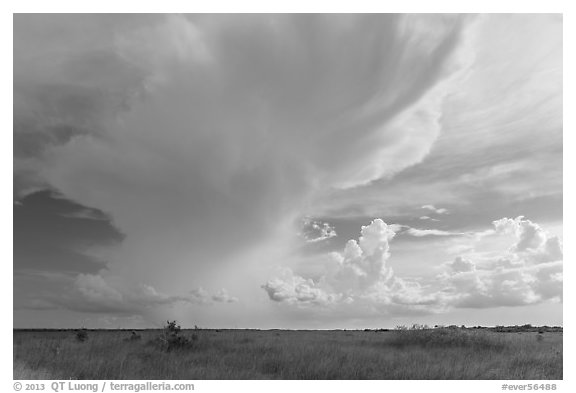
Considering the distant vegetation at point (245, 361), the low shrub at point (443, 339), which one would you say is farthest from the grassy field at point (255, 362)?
the low shrub at point (443, 339)

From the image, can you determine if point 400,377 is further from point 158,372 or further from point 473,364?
point 158,372

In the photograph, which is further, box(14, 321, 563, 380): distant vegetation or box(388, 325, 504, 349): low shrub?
box(388, 325, 504, 349): low shrub

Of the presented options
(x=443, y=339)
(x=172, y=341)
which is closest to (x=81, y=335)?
(x=172, y=341)

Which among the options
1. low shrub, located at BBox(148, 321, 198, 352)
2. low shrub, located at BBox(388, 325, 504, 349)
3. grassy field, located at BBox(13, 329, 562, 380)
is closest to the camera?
grassy field, located at BBox(13, 329, 562, 380)

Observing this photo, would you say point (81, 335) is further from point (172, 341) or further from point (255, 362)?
point (255, 362)

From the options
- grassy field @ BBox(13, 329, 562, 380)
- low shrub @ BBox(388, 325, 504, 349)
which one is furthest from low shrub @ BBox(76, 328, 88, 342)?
low shrub @ BBox(388, 325, 504, 349)

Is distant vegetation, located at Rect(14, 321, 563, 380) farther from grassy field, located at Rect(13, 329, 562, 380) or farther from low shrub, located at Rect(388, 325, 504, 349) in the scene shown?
low shrub, located at Rect(388, 325, 504, 349)

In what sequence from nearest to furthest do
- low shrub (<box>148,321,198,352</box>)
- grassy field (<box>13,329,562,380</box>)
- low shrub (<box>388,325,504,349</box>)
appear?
grassy field (<box>13,329,562,380</box>)
low shrub (<box>148,321,198,352</box>)
low shrub (<box>388,325,504,349</box>)

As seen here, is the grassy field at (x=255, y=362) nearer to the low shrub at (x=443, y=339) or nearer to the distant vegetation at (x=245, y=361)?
the distant vegetation at (x=245, y=361)
